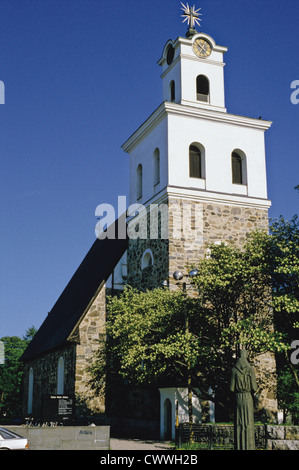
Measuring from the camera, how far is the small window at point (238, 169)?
29281mm

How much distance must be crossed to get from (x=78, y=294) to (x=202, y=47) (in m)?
16.1

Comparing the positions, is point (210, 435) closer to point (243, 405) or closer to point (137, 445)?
point (137, 445)

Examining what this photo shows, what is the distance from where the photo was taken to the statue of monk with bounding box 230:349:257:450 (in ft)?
46.6

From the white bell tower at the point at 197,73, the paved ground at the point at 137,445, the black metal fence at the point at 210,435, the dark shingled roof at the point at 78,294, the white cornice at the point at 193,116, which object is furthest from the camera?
the dark shingled roof at the point at 78,294

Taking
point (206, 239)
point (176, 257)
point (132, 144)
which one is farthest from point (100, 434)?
point (132, 144)

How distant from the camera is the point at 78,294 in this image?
117 ft

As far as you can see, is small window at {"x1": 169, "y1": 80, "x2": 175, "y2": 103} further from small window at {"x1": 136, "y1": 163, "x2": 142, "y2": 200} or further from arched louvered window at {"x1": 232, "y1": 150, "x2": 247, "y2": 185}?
arched louvered window at {"x1": 232, "y1": 150, "x2": 247, "y2": 185}

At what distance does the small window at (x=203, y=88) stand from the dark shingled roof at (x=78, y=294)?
8.73m

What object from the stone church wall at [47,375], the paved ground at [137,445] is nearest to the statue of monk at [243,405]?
the paved ground at [137,445]

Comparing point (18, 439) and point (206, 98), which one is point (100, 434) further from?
point (206, 98)

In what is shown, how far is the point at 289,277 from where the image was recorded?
71.1ft

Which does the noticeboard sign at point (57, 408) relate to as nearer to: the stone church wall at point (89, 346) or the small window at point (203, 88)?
the stone church wall at point (89, 346)

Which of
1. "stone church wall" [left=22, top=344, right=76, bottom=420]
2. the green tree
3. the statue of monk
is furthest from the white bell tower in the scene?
the green tree
